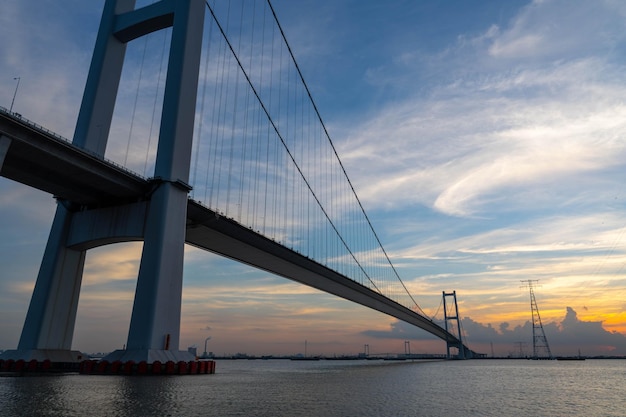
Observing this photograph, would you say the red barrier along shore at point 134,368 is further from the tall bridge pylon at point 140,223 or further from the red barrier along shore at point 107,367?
the tall bridge pylon at point 140,223

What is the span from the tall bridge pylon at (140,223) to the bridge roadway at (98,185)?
4.61 ft

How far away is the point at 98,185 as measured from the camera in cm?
2811

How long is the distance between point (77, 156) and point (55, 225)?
8.49m

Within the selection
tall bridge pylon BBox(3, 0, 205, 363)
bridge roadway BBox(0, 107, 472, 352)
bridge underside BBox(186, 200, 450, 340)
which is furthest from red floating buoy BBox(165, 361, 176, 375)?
bridge underside BBox(186, 200, 450, 340)

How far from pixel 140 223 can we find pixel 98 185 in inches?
136

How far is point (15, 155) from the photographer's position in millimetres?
24203

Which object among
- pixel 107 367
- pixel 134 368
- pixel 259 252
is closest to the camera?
pixel 134 368

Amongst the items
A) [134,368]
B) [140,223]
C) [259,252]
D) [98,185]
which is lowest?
[134,368]

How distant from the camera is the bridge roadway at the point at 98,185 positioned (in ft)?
75.2

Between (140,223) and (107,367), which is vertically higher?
(140,223)

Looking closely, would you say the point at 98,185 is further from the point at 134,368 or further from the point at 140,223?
the point at 134,368

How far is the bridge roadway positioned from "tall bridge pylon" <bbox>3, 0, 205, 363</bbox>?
141 cm

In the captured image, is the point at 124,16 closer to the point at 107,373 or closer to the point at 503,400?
the point at 107,373

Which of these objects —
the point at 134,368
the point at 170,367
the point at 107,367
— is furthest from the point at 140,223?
the point at 170,367
